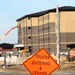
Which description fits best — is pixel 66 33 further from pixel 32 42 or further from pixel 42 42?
pixel 32 42

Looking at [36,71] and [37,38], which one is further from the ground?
[37,38]

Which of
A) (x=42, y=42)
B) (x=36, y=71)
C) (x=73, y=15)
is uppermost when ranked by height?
(x=73, y=15)

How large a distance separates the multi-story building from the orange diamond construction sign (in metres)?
105

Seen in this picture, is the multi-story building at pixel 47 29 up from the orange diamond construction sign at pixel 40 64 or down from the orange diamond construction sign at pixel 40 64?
up

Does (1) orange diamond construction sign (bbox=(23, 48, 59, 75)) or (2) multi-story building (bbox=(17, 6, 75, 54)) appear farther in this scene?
(2) multi-story building (bbox=(17, 6, 75, 54))

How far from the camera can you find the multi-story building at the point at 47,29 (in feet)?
388

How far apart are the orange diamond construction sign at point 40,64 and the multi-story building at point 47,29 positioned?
105055 millimetres

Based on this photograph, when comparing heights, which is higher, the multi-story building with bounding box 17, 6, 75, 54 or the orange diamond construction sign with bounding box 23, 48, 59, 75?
the multi-story building with bounding box 17, 6, 75, 54

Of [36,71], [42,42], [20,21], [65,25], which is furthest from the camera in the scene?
[20,21]

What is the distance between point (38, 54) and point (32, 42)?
5003 inches

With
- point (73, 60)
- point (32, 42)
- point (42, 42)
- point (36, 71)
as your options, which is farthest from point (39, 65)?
point (32, 42)

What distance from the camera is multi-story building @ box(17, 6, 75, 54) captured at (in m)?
118

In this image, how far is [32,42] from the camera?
138 metres

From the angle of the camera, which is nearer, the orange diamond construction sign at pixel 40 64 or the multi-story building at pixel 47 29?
the orange diamond construction sign at pixel 40 64
